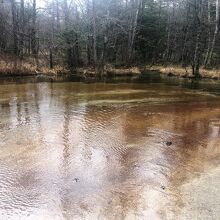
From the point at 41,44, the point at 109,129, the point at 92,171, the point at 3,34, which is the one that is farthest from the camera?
the point at 41,44

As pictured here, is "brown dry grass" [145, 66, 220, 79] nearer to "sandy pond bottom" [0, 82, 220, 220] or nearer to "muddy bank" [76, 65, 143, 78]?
"muddy bank" [76, 65, 143, 78]

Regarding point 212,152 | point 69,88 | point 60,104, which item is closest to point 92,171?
point 212,152

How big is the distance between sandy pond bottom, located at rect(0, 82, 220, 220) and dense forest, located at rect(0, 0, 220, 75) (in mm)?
12940

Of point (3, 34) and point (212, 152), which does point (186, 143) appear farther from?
point (3, 34)

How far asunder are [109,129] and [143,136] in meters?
1.13

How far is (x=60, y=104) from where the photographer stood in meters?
13.2

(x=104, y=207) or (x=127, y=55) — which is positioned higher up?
(x=127, y=55)

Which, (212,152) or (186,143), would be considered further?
(186,143)

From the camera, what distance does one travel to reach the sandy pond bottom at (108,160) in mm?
5227

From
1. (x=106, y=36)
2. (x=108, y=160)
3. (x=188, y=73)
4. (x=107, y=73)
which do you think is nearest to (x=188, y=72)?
(x=188, y=73)

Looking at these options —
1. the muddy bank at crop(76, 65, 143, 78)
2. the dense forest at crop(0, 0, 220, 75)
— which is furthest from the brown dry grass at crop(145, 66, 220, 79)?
the muddy bank at crop(76, 65, 143, 78)

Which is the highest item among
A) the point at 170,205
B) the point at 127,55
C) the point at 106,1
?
the point at 106,1

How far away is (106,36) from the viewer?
2692cm

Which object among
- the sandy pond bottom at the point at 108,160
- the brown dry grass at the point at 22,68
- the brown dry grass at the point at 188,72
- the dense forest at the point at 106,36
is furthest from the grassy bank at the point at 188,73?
the sandy pond bottom at the point at 108,160
